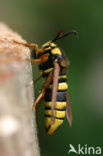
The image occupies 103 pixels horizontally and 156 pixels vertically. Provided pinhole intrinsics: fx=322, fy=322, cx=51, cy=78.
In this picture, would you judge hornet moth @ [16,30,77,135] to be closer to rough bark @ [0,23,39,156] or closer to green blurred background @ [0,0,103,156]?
rough bark @ [0,23,39,156]

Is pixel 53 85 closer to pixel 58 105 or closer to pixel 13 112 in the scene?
pixel 58 105

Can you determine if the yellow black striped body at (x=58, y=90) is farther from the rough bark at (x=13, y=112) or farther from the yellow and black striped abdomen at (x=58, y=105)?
the rough bark at (x=13, y=112)

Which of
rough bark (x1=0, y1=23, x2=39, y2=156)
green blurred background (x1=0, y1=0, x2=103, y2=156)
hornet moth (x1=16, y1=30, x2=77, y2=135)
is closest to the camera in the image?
rough bark (x1=0, y1=23, x2=39, y2=156)

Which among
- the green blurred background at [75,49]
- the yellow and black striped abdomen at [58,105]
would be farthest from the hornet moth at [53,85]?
the green blurred background at [75,49]

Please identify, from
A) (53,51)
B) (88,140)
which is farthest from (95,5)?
(53,51)

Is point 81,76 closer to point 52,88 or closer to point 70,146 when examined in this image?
point 70,146

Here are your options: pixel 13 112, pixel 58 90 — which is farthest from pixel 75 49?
pixel 13 112

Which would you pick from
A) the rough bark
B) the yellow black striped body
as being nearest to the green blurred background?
the yellow black striped body
